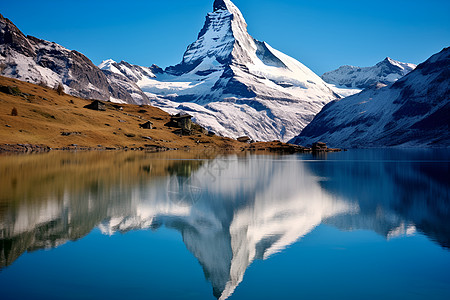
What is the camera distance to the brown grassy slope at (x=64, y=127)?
12092 cm

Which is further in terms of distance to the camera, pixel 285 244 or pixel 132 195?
pixel 132 195

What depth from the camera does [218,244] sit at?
75.2 feet

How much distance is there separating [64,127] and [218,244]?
132195 millimetres

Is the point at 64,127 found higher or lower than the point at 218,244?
higher

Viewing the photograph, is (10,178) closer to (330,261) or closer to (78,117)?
(330,261)

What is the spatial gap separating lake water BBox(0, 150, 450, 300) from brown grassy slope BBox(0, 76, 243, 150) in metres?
86.5

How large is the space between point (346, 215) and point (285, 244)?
11076 millimetres

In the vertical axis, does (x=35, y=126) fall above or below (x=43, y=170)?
above

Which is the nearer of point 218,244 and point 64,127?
point 218,244

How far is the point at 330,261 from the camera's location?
64.5ft

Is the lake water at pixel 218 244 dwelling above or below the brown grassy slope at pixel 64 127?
below

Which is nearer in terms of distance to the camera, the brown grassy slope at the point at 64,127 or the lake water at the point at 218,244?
the lake water at the point at 218,244

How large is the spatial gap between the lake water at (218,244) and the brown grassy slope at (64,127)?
8649 cm

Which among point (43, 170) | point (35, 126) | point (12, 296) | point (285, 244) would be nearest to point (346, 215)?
point (285, 244)
